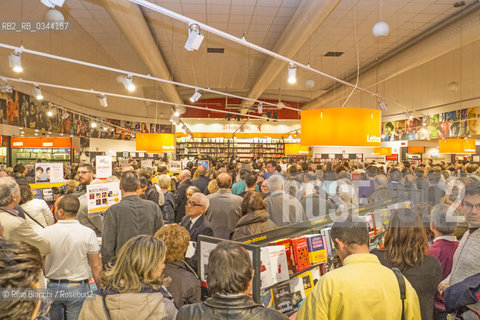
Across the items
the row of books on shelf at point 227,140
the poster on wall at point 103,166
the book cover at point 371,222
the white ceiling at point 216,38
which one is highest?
the white ceiling at point 216,38

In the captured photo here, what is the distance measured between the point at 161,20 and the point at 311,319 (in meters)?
9.19

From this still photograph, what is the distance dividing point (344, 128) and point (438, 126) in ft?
41.0

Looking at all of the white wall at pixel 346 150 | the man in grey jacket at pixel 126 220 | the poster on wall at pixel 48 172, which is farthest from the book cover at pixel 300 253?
the white wall at pixel 346 150

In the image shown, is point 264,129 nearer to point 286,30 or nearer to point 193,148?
point 193,148

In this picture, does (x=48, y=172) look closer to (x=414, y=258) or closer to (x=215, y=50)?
(x=414, y=258)

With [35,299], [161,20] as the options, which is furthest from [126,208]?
[161,20]

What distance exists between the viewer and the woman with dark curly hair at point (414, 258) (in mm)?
2295

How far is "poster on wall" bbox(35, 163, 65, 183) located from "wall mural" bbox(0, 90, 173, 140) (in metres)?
5.89

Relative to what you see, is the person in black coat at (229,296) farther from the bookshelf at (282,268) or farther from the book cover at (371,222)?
the book cover at (371,222)

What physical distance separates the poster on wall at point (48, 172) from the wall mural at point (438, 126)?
15.0 meters

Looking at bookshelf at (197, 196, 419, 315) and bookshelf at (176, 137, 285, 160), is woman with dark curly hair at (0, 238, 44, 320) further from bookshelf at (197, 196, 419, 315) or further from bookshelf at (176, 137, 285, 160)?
bookshelf at (176, 137, 285, 160)

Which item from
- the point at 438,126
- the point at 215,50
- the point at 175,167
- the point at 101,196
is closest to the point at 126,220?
the point at 101,196

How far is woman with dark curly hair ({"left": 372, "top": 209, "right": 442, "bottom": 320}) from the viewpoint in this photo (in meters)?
2.29

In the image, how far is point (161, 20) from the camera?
30.9 ft
